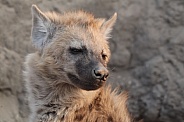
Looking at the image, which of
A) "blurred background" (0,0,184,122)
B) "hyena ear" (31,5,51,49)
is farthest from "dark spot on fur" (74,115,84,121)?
"blurred background" (0,0,184,122)

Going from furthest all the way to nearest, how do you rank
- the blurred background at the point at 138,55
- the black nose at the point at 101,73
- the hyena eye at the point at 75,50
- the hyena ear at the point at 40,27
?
1. the blurred background at the point at 138,55
2. the hyena ear at the point at 40,27
3. the hyena eye at the point at 75,50
4. the black nose at the point at 101,73

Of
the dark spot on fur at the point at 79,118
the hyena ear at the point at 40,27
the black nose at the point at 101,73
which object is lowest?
the dark spot on fur at the point at 79,118

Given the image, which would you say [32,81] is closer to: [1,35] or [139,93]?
[1,35]

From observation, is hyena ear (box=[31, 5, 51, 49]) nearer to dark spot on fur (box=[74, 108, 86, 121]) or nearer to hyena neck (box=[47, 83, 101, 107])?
hyena neck (box=[47, 83, 101, 107])

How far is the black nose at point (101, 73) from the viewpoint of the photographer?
16.8 feet

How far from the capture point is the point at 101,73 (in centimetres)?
513

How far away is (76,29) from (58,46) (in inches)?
8.8

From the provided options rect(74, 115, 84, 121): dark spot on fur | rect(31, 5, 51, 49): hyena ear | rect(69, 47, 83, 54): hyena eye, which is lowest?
rect(74, 115, 84, 121): dark spot on fur

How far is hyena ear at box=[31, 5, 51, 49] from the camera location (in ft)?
18.6

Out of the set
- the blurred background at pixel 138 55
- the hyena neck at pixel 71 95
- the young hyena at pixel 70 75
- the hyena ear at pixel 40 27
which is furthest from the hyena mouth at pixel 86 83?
the blurred background at pixel 138 55

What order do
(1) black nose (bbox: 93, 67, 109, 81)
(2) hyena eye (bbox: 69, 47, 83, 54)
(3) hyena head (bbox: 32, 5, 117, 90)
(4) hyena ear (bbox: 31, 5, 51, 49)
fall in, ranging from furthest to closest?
(4) hyena ear (bbox: 31, 5, 51, 49) → (2) hyena eye (bbox: 69, 47, 83, 54) → (3) hyena head (bbox: 32, 5, 117, 90) → (1) black nose (bbox: 93, 67, 109, 81)

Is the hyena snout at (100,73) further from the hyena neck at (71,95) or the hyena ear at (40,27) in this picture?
the hyena ear at (40,27)

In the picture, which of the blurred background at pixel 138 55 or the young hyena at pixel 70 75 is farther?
the blurred background at pixel 138 55

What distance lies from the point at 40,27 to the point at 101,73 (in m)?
0.90
